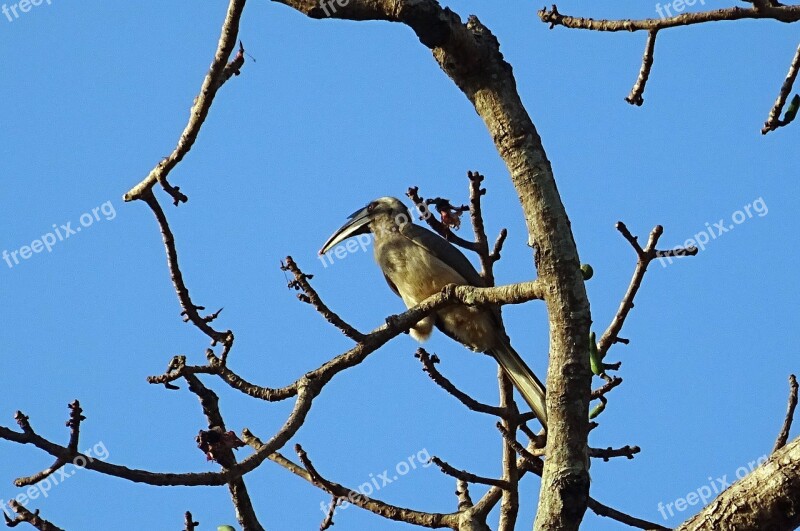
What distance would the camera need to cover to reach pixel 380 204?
711cm

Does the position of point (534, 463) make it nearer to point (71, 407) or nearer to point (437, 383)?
point (437, 383)

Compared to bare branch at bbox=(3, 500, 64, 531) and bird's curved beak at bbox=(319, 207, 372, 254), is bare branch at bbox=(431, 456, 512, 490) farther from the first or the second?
bird's curved beak at bbox=(319, 207, 372, 254)

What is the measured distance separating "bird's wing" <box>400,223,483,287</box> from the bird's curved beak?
22.2 inches

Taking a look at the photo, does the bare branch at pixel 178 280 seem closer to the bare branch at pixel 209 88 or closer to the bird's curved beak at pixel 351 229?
the bare branch at pixel 209 88

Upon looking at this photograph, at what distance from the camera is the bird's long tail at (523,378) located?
4.67 m

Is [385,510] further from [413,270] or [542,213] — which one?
[413,270]

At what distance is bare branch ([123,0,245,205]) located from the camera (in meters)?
3.23

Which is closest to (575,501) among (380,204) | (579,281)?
(579,281)

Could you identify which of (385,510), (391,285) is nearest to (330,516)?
(385,510)

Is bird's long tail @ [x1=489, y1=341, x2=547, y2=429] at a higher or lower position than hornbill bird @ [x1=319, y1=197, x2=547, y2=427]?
lower

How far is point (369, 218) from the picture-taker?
7008 millimetres

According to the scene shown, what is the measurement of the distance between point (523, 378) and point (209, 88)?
96.9 inches

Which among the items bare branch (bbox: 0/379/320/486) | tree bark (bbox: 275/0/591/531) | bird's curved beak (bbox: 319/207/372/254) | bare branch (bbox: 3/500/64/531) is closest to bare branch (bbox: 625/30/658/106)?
tree bark (bbox: 275/0/591/531)

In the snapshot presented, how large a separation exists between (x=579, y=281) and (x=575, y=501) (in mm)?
689
